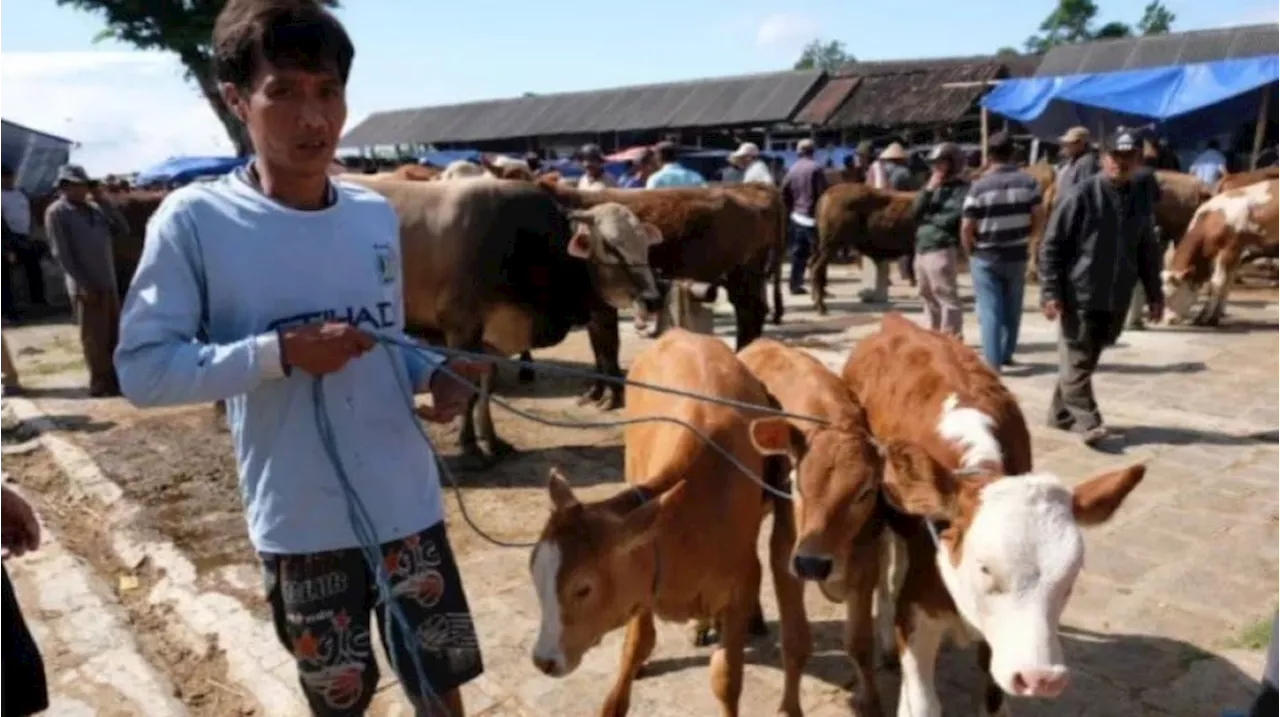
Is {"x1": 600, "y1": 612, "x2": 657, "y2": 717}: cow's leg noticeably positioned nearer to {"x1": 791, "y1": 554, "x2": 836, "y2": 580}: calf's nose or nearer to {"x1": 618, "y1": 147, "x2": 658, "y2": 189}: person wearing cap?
{"x1": 791, "y1": 554, "x2": 836, "y2": 580}: calf's nose

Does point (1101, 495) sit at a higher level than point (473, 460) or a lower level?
higher

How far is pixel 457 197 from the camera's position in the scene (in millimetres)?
7020

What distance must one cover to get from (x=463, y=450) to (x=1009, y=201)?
15.2 feet

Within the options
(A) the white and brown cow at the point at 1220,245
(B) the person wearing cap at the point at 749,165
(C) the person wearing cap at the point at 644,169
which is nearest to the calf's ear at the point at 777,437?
(A) the white and brown cow at the point at 1220,245

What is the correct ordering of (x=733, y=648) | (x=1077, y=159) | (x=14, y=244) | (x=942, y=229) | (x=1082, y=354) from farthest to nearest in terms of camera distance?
1. (x=14, y=244)
2. (x=1077, y=159)
3. (x=942, y=229)
4. (x=1082, y=354)
5. (x=733, y=648)

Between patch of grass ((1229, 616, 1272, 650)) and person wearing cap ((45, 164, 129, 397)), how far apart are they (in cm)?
894

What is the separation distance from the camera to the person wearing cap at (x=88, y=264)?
8.89 meters

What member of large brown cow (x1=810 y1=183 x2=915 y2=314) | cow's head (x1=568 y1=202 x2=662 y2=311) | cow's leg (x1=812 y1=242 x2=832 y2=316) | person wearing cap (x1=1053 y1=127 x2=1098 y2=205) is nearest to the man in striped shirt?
person wearing cap (x1=1053 y1=127 x2=1098 y2=205)

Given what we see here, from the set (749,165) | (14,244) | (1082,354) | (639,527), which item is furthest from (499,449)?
(14,244)

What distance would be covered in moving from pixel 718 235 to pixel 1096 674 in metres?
6.39

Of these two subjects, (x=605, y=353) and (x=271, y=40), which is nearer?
(x=271, y=40)

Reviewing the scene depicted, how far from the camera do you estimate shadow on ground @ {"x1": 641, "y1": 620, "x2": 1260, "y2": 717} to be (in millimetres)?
3535

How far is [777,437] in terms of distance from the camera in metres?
3.19

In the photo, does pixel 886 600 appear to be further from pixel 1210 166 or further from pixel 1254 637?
pixel 1210 166
